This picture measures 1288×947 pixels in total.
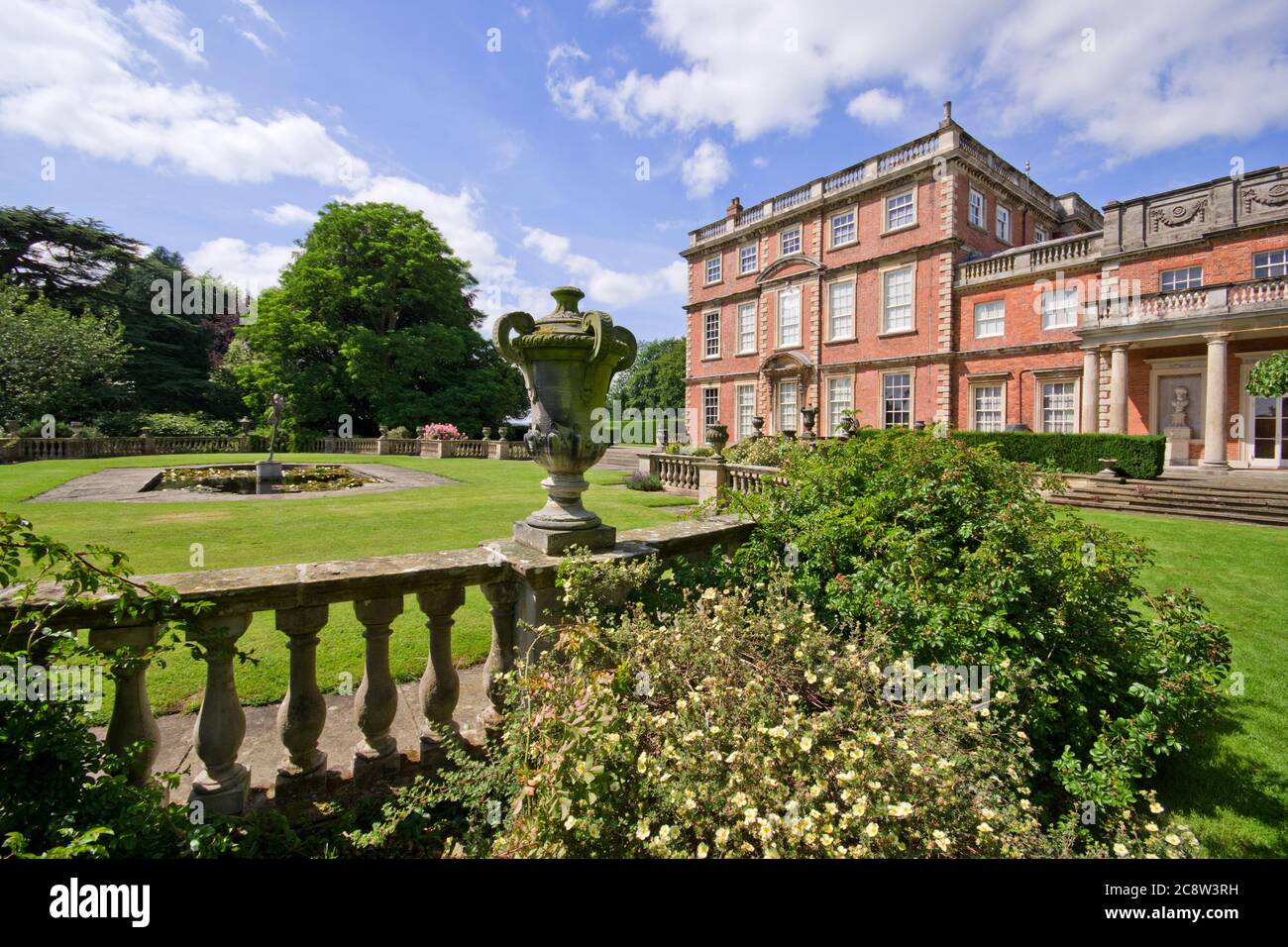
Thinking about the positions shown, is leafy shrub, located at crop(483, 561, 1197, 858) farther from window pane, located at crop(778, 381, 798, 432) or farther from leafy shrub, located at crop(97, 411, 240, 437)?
leafy shrub, located at crop(97, 411, 240, 437)

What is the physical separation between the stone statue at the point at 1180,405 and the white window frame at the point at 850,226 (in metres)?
12.5

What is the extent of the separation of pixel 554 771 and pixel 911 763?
50.3 inches

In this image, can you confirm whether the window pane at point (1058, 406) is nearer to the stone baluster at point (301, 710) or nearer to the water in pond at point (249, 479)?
the stone baluster at point (301, 710)

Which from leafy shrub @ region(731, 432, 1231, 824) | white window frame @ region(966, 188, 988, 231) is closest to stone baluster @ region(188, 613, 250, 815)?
leafy shrub @ region(731, 432, 1231, 824)

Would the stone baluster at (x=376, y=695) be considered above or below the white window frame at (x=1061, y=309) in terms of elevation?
below

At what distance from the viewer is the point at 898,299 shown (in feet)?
74.8

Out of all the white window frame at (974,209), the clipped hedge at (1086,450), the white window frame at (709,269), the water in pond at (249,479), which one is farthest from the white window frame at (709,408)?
the water in pond at (249,479)

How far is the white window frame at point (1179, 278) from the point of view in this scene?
55.4 ft

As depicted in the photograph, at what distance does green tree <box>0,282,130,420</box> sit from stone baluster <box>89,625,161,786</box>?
114ft

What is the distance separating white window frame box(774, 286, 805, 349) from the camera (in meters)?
26.0

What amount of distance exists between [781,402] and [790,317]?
4.10m

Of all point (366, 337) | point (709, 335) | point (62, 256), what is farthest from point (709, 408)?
point (62, 256)

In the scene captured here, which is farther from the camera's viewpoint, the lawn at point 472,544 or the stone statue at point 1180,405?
the stone statue at point 1180,405
